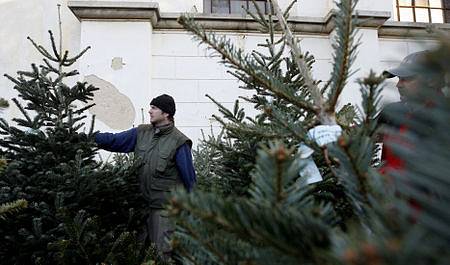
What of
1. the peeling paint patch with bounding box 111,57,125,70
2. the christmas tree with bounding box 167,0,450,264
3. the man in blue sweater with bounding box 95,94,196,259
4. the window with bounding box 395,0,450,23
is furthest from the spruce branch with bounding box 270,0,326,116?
the window with bounding box 395,0,450,23

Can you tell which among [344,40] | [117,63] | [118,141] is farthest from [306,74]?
[117,63]

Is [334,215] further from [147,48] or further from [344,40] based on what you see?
[147,48]

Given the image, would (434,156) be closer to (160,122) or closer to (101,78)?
(160,122)

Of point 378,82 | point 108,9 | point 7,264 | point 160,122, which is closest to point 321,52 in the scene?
point 108,9

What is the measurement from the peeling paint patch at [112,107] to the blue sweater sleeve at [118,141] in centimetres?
258

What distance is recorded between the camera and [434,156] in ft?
2.08

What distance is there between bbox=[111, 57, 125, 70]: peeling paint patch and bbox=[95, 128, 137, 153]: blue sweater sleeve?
3.02 meters

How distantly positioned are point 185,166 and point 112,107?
3.19m

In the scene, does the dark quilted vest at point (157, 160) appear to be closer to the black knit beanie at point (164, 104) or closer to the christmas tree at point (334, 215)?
the black knit beanie at point (164, 104)

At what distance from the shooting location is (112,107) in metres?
7.25

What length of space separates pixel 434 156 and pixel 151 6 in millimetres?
7388

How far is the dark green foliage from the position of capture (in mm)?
2658

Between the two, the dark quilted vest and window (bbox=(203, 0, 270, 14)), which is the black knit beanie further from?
window (bbox=(203, 0, 270, 14))

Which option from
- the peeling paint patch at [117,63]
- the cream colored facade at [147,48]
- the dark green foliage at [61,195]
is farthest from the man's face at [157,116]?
the peeling paint patch at [117,63]
